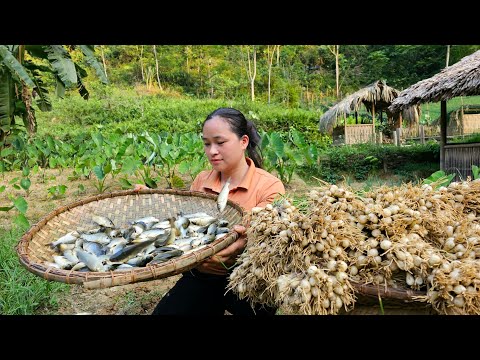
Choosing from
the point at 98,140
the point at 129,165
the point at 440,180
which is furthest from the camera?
the point at 98,140

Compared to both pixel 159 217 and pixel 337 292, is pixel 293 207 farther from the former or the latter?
pixel 159 217

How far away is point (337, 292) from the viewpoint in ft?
3.72

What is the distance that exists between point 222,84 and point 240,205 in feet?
65.5

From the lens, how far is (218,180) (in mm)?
2449

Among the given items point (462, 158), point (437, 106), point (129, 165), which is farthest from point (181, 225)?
point (437, 106)

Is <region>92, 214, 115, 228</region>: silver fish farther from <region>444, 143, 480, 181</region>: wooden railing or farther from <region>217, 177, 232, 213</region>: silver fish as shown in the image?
<region>444, 143, 480, 181</region>: wooden railing

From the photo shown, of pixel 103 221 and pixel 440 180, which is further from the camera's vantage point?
pixel 103 221

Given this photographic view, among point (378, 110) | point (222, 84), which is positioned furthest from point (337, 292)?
point (222, 84)

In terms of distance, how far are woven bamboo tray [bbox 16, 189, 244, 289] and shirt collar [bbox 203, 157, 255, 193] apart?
0.21ft

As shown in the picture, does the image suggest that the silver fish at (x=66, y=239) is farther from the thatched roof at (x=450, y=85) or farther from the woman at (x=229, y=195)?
the thatched roof at (x=450, y=85)

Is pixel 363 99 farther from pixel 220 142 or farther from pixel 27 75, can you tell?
pixel 220 142

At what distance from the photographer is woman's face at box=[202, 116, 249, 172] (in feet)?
6.77

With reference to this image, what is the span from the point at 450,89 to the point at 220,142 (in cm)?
833

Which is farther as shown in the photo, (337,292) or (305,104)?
(305,104)
